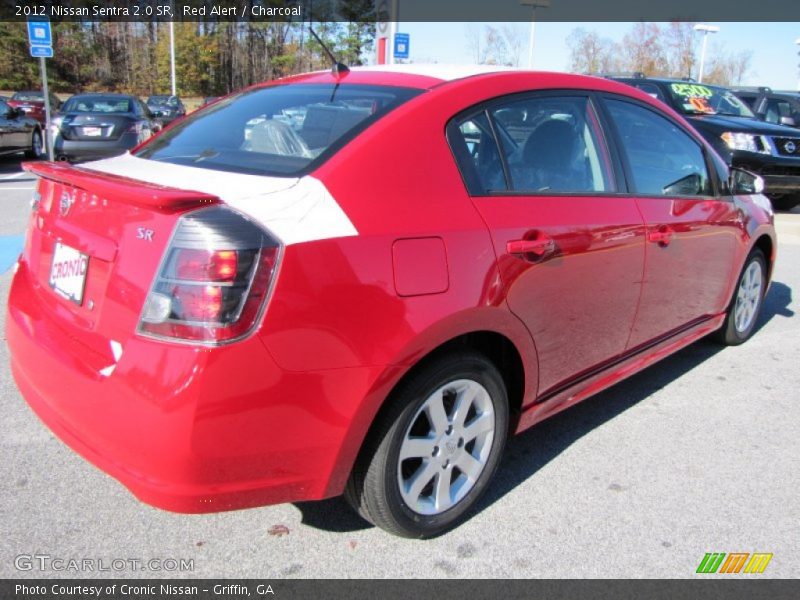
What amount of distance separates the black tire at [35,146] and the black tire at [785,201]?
1514 cm

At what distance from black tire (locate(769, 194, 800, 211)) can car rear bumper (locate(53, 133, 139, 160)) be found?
11.7 metres

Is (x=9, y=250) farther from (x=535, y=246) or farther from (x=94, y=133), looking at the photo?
(x=94, y=133)

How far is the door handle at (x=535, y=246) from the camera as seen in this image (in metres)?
2.58

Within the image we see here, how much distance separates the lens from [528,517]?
279 centimetres

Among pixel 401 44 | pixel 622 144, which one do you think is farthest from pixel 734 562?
pixel 401 44

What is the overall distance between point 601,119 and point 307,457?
Answer: 215 cm

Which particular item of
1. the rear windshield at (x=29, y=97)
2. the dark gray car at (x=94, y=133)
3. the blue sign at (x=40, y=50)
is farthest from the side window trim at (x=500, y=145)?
the rear windshield at (x=29, y=97)

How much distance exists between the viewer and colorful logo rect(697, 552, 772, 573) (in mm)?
2539

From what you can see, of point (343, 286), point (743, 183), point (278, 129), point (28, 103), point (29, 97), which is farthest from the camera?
point (29, 97)

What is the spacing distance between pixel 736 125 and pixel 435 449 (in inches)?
394

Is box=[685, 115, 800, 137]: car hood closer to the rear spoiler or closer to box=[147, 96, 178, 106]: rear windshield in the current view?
the rear spoiler

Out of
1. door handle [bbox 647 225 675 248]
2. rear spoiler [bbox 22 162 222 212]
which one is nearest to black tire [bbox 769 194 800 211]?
door handle [bbox 647 225 675 248]

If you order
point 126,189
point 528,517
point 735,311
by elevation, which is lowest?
point 528,517

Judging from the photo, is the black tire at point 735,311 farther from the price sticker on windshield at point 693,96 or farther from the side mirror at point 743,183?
the price sticker on windshield at point 693,96
